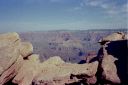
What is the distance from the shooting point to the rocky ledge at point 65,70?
32.6 metres

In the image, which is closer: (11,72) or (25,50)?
(11,72)

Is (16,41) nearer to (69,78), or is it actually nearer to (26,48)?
(26,48)

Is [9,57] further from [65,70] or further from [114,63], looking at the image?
[114,63]

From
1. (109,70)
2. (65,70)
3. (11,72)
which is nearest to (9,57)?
(11,72)

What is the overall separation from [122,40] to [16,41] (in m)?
18.0

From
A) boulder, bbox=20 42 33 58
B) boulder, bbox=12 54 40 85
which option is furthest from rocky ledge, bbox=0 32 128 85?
boulder, bbox=20 42 33 58

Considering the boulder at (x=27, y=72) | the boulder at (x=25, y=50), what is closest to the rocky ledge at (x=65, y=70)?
the boulder at (x=27, y=72)

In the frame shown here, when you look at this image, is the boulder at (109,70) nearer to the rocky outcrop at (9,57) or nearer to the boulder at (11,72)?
the boulder at (11,72)

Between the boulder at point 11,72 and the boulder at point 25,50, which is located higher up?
the boulder at point 25,50

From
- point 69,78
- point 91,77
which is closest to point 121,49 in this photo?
point 91,77

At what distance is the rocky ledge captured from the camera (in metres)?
32.6

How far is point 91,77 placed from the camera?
34.8 meters

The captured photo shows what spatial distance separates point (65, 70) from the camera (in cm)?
3575

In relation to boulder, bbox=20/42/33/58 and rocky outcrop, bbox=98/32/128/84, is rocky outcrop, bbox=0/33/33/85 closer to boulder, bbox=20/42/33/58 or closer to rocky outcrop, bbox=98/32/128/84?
boulder, bbox=20/42/33/58
